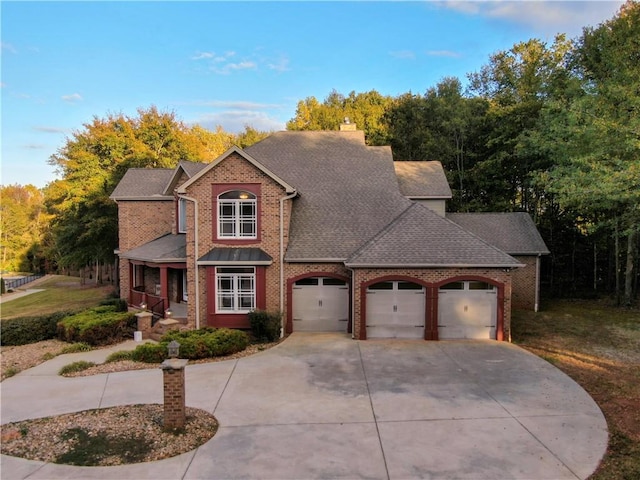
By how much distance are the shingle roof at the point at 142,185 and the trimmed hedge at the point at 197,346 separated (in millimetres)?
9517

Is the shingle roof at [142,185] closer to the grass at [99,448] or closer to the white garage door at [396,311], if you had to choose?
the white garage door at [396,311]

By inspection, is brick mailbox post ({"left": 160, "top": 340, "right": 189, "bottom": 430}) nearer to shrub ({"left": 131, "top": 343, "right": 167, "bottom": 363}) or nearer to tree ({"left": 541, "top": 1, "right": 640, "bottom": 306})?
shrub ({"left": 131, "top": 343, "right": 167, "bottom": 363})

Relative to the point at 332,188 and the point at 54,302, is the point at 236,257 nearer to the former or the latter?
the point at 332,188

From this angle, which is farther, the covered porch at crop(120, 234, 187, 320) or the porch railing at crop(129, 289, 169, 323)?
the porch railing at crop(129, 289, 169, 323)

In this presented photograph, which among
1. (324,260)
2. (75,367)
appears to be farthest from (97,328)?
(324,260)

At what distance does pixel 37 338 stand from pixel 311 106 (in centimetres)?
3425

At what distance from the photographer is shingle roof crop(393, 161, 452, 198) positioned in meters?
22.0

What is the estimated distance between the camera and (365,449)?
762 cm

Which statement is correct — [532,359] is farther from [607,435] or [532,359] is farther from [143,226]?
[143,226]

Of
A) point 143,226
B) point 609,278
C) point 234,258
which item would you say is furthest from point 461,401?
point 609,278

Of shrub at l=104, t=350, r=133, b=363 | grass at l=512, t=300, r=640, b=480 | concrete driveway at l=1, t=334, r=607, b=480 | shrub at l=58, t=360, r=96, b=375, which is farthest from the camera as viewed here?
shrub at l=104, t=350, r=133, b=363

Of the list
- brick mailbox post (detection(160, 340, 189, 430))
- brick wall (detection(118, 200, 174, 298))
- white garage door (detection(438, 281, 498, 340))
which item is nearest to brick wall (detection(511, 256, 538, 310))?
white garage door (detection(438, 281, 498, 340))

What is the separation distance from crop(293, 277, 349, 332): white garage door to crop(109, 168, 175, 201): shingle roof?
31.1ft

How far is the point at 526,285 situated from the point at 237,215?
49.0 ft
